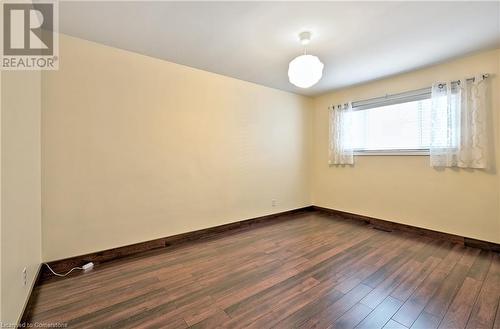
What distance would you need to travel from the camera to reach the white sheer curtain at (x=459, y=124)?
2.54 m

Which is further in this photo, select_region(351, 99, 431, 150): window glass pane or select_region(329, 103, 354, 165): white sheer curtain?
select_region(329, 103, 354, 165): white sheer curtain

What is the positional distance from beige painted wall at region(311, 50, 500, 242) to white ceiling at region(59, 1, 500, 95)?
1.21 feet

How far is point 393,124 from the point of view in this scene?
11.1ft

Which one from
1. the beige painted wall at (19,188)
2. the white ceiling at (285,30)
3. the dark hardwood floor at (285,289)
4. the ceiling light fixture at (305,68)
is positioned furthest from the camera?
the ceiling light fixture at (305,68)

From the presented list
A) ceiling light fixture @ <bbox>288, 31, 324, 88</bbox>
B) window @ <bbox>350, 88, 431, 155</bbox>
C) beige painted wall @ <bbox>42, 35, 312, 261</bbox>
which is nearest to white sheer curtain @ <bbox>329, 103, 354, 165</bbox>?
window @ <bbox>350, 88, 431, 155</bbox>

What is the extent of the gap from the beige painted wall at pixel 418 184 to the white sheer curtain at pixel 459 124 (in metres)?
0.11

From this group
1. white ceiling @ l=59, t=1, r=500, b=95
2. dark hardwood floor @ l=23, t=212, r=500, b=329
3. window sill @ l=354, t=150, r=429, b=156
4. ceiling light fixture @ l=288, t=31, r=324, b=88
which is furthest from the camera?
window sill @ l=354, t=150, r=429, b=156

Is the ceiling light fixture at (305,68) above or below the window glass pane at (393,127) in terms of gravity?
above

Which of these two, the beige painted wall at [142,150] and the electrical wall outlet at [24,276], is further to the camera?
the beige painted wall at [142,150]

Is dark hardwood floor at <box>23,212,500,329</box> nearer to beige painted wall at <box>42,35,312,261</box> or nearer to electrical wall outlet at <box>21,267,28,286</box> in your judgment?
electrical wall outlet at <box>21,267,28,286</box>

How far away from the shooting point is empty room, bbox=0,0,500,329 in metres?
1.52

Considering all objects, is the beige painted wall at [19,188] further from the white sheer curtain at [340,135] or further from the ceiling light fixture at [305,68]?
the white sheer curtain at [340,135]

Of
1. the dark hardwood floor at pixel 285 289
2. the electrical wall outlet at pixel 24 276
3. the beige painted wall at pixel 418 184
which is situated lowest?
the dark hardwood floor at pixel 285 289

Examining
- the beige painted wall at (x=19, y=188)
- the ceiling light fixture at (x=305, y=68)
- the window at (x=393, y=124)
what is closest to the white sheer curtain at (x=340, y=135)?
the window at (x=393, y=124)
